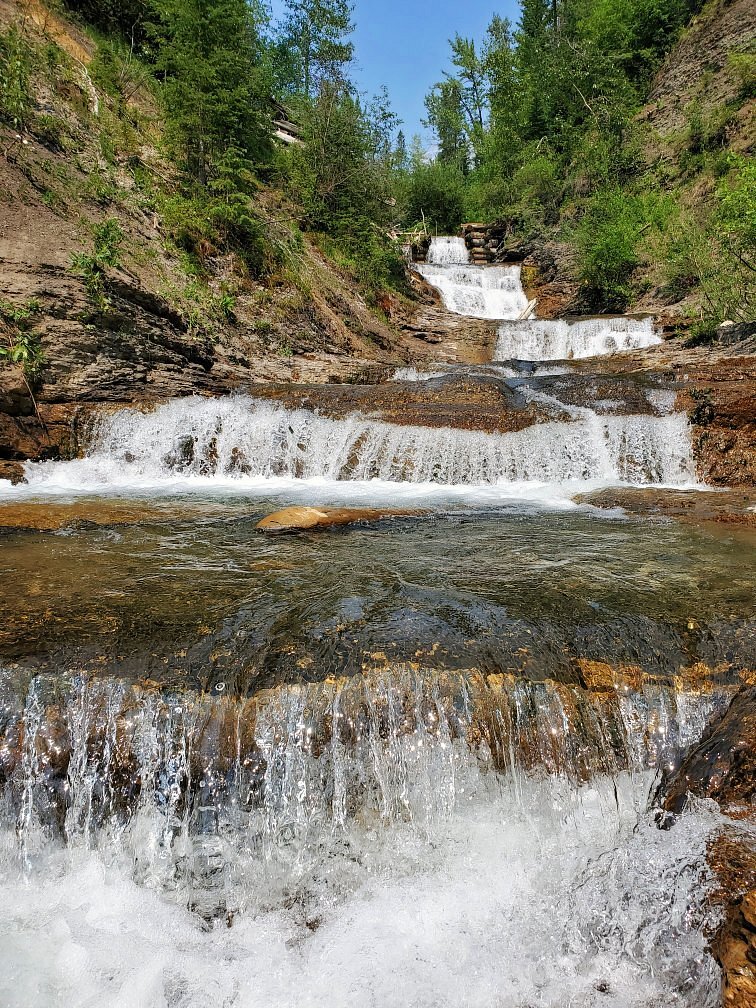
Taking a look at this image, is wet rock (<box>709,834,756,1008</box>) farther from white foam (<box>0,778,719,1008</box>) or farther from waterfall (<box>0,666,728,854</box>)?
waterfall (<box>0,666,728,854</box>)

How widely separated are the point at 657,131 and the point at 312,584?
995 inches

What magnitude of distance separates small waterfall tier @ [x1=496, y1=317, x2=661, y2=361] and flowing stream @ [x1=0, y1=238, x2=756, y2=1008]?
1186 centimetres

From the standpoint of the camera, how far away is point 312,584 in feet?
11.8

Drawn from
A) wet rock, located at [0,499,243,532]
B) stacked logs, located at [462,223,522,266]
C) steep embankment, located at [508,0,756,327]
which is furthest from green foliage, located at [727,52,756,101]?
wet rock, located at [0,499,243,532]

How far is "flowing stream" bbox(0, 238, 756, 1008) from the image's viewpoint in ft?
5.98

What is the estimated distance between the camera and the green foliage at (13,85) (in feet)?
32.1

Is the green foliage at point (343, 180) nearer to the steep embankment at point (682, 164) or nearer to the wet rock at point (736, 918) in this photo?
the steep embankment at point (682, 164)

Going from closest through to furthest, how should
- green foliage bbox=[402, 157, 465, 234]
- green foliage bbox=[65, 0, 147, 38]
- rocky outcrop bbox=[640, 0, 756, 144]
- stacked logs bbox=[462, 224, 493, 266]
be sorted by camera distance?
1. green foliage bbox=[65, 0, 147, 38]
2. rocky outcrop bbox=[640, 0, 756, 144]
3. stacked logs bbox=[462, 224, 493, 266]
4. green foliage bbox=[402, 157, 465, 234]

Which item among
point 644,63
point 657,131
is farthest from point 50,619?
A: point 644,63

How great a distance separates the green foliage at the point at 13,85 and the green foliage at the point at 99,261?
266 cm

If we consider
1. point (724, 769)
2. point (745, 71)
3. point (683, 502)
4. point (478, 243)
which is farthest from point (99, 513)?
point (478, 243)

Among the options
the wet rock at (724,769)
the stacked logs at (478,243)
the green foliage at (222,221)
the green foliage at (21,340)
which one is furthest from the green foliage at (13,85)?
the stacked logs at (478,243)

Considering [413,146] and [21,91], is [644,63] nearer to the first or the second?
[413,146]

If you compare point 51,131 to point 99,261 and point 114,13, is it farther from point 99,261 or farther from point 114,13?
point 114,13
